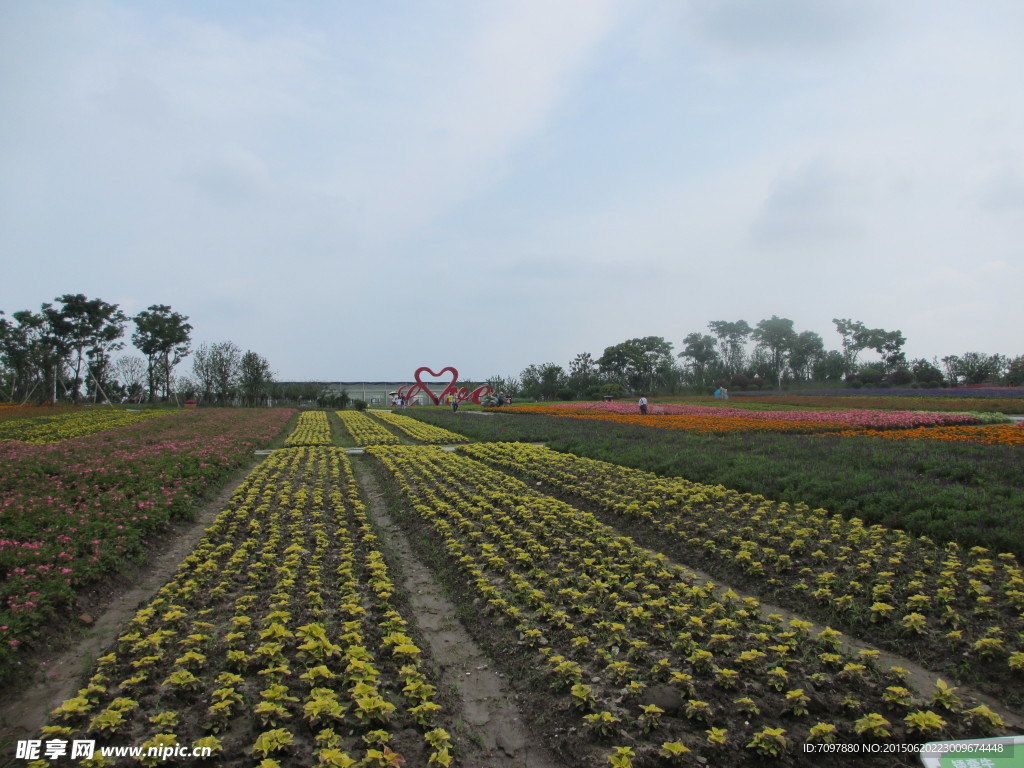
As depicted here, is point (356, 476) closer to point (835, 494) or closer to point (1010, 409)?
point (835, 494)

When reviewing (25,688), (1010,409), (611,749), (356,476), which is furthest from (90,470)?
(1010,409)

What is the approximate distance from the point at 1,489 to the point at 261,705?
746cm

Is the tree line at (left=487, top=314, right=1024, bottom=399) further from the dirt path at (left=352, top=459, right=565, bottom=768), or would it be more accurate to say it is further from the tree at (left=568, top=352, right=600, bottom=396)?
the dirt path at (left=352, top=459, right=565, bottom=768)

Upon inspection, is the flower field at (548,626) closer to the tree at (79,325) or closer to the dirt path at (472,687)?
the dirt path at (472,687)

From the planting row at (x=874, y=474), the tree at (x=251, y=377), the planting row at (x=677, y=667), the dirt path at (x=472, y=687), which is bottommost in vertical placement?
the dirt path at (x=472, y=687)

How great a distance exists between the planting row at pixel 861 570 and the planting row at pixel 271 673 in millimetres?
3862

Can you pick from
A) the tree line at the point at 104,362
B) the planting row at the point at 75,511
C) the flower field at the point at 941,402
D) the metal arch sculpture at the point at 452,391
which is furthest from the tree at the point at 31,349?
the flower field at the point at 941,402

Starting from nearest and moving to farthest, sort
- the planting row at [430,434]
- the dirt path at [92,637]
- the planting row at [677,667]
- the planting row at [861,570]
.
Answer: the planting row at [677,667] → the dirt path at [92,637] → the planting row at [861,570] → the planting row at [430,434]

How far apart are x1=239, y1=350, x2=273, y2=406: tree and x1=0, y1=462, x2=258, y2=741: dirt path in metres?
50.8

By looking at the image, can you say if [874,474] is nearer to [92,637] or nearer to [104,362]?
[92,637]

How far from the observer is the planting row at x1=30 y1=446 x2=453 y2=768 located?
3516mm

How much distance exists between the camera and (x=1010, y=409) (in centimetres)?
2516

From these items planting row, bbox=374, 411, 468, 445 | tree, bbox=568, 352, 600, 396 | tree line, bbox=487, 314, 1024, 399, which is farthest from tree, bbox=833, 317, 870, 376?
planting row, bbox=374, 411, 468, 445

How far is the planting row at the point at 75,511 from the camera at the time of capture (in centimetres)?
504
